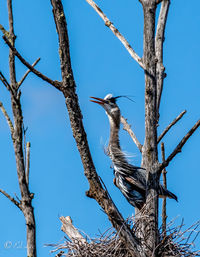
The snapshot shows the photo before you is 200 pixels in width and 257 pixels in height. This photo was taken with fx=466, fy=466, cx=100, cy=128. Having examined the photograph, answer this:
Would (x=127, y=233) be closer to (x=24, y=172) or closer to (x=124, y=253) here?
(x=124, y=253)

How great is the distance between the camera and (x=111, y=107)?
7465mm

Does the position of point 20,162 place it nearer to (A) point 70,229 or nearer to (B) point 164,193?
(A) point 70,229

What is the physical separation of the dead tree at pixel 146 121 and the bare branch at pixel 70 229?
91 centimetres

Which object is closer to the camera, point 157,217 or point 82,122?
point 82,122

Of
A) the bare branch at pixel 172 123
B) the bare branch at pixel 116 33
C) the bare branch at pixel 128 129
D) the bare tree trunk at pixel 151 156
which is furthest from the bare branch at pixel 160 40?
the bare tree trunk at pixel 151 156

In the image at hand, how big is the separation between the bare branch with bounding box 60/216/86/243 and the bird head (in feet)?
6.11

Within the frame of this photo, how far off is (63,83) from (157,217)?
7.02ft

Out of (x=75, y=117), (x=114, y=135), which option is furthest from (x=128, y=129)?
(x=75, y=117)

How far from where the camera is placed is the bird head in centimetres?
738

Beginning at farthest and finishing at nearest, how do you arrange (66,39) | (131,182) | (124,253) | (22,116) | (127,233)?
(131,182) < (22,116) < (124,253) < (127,233) < (66,39)

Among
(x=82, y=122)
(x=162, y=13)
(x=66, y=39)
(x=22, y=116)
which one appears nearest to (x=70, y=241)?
(x=22, y=116)

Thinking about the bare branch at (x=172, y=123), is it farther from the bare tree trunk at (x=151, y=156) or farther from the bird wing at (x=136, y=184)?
the bare tree trunk at (x=151, y=156)

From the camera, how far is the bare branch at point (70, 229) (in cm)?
585

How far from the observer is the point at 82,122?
423cm
